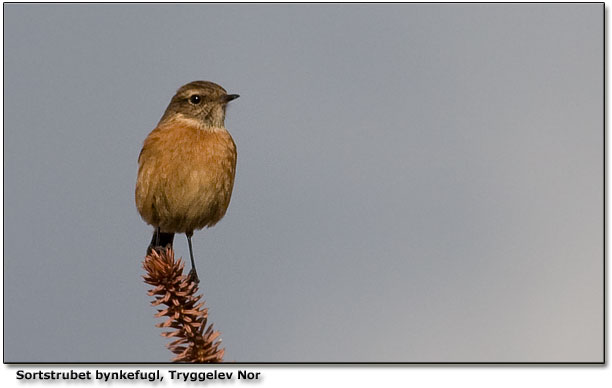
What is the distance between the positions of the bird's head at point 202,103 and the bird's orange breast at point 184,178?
0.81 ft

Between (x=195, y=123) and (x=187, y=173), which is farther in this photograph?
(x=195, y=123)

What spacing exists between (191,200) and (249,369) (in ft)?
8.09

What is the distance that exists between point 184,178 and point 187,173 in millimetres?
56

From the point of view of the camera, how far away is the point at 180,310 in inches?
205

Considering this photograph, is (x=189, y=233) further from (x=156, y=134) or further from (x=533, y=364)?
(x=533, y=364)

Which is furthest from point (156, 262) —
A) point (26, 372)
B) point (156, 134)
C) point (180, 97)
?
point (180, 97)

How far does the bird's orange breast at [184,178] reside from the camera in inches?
315

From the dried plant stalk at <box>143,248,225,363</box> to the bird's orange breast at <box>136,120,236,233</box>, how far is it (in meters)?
2.49

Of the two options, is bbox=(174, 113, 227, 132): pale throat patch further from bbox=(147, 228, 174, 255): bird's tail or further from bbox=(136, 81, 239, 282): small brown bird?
bbox=(147, 228, 174, 255): bird's tail

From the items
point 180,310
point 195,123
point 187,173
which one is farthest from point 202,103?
point 180,310

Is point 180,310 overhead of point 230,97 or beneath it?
beneath

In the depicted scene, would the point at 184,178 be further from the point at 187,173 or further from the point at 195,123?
the point at 195,123

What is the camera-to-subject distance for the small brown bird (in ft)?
26.3

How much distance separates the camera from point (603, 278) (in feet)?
23.0
